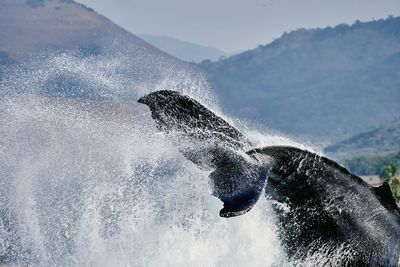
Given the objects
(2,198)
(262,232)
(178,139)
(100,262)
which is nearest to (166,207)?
(100,262)

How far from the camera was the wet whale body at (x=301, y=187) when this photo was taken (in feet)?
24.9

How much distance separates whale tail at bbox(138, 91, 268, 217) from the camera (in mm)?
7426

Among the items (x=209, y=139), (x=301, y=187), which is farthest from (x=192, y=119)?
(x=301, y=187)

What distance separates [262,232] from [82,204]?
12.3 ft

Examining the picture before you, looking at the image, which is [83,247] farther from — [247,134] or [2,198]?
[2,198]

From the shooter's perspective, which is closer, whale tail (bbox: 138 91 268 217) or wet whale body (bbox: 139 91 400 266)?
whale tail (bbox: 138 91 268 217)

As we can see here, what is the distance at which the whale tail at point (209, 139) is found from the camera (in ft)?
24.4

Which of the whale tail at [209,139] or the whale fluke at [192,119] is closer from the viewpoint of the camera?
the whale tail at [209,139]

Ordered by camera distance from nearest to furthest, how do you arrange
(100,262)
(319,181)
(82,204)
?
(319,181) → (100,262) → (82,204)

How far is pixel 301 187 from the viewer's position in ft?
26.2

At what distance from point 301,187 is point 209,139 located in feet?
3.75

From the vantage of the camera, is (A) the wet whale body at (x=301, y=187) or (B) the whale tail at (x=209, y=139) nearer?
(B) the whale tail at (x=209, y=139)

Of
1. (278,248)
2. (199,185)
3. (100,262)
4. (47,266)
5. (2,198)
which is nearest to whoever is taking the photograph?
(278,248)

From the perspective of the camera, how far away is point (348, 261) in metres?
8.34
